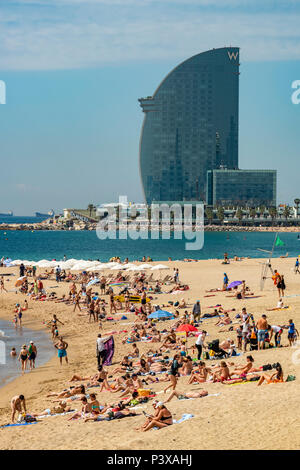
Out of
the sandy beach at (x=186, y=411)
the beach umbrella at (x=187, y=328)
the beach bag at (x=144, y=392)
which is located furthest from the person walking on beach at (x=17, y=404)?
the beach umbrella at (x=187, y=328)

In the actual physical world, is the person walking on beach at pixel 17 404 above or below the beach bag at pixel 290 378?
below

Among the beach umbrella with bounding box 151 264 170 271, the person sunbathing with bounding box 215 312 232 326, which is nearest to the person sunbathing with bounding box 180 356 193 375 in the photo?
the person sunbathing with bounding box 215 312 232 326

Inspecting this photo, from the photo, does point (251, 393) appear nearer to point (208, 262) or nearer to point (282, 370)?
point (282, 370)

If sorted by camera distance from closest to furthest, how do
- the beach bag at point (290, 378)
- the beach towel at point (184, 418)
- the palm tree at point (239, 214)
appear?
1. the beach towel at point (184, 418)
2. the beach bag at point (290, 378)
3. the palm tree at point (239, 214)

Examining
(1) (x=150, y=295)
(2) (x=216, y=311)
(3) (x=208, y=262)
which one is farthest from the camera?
(3) (x=208, y=262)

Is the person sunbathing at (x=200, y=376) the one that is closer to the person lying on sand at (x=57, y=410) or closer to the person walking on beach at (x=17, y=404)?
the person lying on sand at (x=57, y=410)

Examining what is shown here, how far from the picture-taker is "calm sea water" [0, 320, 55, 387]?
19.3m

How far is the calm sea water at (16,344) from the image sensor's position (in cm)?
1932

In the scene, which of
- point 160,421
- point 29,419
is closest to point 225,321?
point 29,419

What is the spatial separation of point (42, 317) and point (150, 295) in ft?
20.0

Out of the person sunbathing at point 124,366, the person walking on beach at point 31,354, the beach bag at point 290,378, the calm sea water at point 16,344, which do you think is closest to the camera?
the beach bag at point 290,378

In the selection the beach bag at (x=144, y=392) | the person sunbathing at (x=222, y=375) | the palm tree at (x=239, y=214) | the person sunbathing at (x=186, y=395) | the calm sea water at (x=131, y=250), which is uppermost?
the palm tree at (x=239, y=214)

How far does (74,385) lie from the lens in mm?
16781

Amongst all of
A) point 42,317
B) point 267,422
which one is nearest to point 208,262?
point 42,317
